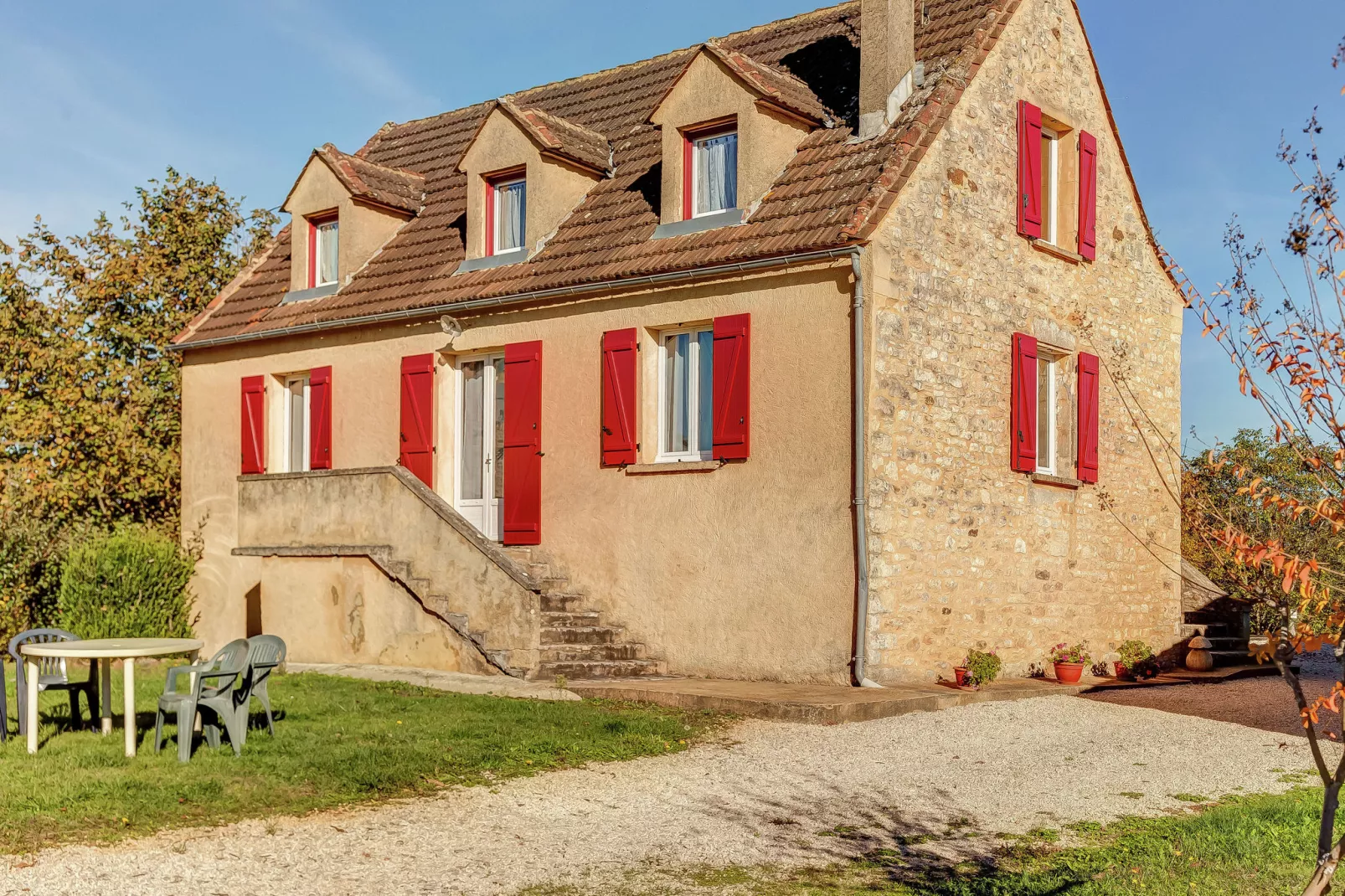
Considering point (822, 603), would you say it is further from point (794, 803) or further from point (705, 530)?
point (794, 803)

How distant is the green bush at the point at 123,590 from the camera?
16.5 metres

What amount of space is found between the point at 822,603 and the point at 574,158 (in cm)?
655

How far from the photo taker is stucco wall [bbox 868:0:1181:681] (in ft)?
44.1

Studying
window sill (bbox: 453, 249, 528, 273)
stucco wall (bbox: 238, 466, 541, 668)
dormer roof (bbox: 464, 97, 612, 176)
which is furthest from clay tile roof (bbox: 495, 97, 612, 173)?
stucco wall (bbox: 238, 466, 541, 668)

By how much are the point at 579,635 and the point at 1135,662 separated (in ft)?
21.7

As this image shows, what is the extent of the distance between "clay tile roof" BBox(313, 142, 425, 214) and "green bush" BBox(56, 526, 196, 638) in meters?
5.29

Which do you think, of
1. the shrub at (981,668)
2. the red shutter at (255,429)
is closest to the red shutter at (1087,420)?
the shrub at (981,668)

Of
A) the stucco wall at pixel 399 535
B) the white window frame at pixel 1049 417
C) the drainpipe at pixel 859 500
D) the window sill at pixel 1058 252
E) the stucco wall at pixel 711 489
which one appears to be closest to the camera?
the drainpipe at pixel 859 500

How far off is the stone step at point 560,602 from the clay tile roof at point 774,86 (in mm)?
5703

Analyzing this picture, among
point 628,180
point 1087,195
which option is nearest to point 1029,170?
point 1087,195

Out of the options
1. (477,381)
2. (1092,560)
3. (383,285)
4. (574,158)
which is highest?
(574,158)

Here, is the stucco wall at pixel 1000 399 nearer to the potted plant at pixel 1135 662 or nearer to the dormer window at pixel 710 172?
the potted plant at pixel 1135 662

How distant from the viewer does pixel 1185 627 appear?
18234 mm

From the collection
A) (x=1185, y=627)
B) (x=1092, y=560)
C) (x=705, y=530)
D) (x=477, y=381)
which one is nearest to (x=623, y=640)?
(x=705, y=530)
